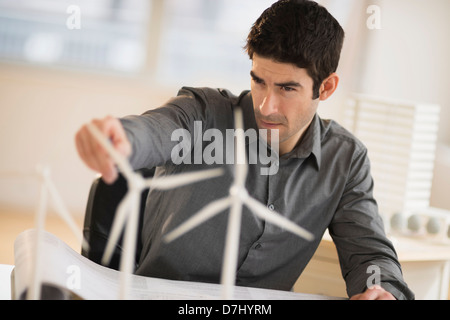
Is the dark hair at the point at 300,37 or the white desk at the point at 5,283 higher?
the dark hair at the point at 300,37

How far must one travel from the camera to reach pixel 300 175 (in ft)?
4.87

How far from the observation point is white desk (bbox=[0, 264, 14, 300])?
1032 millimetres

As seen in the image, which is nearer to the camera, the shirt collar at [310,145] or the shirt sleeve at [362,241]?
the shirt sleeve at [362,241]

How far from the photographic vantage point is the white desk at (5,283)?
3.39 ft

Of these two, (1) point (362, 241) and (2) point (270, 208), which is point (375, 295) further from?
(2) point (270, 208)

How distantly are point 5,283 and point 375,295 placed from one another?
0.69 m

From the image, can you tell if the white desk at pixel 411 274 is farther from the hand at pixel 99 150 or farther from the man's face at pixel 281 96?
the hand at pixel 99 150

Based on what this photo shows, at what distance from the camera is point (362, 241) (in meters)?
1.37

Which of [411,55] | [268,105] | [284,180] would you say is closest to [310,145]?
[284,180]

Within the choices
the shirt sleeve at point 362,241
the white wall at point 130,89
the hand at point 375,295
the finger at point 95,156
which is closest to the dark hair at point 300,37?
the shirt sleeve at point 362,241

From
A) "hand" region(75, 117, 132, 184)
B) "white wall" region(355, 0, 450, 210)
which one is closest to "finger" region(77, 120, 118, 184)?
"hand" region(75, 117, 132, 184)

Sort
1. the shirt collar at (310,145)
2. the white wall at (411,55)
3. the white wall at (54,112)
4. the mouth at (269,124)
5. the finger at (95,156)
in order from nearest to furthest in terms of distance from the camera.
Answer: the finger at (95,156) → the mouth at (269,124) → the shirt collar at (310,145) → the white wall at (54,112) → the white wall at (411,55)
